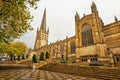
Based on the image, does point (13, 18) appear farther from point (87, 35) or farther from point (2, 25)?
point (87, 35)

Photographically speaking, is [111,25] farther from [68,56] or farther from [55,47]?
[55,47]

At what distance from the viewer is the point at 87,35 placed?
34.4 metres

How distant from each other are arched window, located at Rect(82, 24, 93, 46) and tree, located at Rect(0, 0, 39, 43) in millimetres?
25696

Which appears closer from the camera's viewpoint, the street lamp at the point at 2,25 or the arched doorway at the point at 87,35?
the street lamp at the point at 2,25

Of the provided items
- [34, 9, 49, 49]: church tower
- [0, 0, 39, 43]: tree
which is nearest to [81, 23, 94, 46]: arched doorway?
[0, 0, 39, 43]: tree

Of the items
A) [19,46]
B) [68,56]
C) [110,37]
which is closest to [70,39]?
[68,56]

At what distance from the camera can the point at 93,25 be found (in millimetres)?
32531

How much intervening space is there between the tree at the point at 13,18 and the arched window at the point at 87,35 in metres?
25.7

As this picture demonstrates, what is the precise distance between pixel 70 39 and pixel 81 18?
36.4ft

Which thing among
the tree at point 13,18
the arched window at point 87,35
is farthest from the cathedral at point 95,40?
the tree at point 13,18

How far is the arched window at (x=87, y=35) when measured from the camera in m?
33.3

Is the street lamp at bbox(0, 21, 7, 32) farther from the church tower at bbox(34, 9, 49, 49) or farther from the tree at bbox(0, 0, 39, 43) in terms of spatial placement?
the church tower at bbox(34, 9, 49, 49)

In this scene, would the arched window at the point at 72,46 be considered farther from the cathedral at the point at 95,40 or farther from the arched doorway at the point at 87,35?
the arched doorway at the point at 87,35

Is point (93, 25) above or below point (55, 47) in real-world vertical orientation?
above
